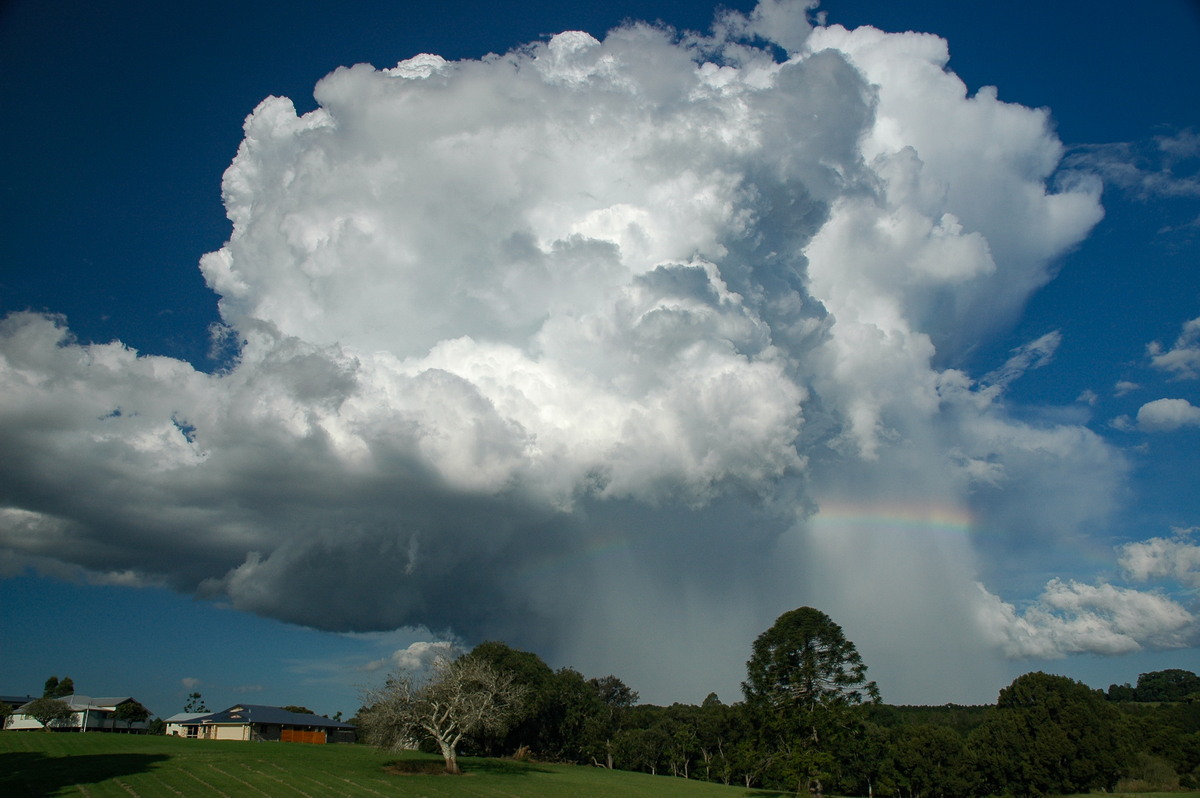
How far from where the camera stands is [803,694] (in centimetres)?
6894

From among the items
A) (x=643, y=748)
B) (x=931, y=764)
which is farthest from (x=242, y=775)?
(x=643, y=748)

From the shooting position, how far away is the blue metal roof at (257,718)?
459ft

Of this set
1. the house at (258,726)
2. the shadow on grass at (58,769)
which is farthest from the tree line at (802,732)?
the house at (258,726)

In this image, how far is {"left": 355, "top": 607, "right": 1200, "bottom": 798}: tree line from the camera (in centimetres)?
6719

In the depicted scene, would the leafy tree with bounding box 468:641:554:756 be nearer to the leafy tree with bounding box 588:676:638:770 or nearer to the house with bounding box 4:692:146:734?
the leafy tree with bounding box 588:676:638:770

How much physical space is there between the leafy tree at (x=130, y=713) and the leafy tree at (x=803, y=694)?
173753 millimetres

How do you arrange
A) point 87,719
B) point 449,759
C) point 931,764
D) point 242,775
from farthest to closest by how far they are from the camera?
point 87,719
point 931,764
point 449,759
point 242,775

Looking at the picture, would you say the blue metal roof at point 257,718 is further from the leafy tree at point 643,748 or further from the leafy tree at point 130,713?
the leafy tree at point 643,748

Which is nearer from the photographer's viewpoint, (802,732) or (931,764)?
(802,732)

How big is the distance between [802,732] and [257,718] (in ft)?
378

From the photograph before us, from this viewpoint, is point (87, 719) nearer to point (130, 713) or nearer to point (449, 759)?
point (130, 713)

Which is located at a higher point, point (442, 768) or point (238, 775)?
point (238, 775)

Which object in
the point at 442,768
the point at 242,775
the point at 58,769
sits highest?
the point at 58,769

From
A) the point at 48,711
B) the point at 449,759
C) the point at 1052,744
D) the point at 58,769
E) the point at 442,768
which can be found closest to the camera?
the point at 58,769
